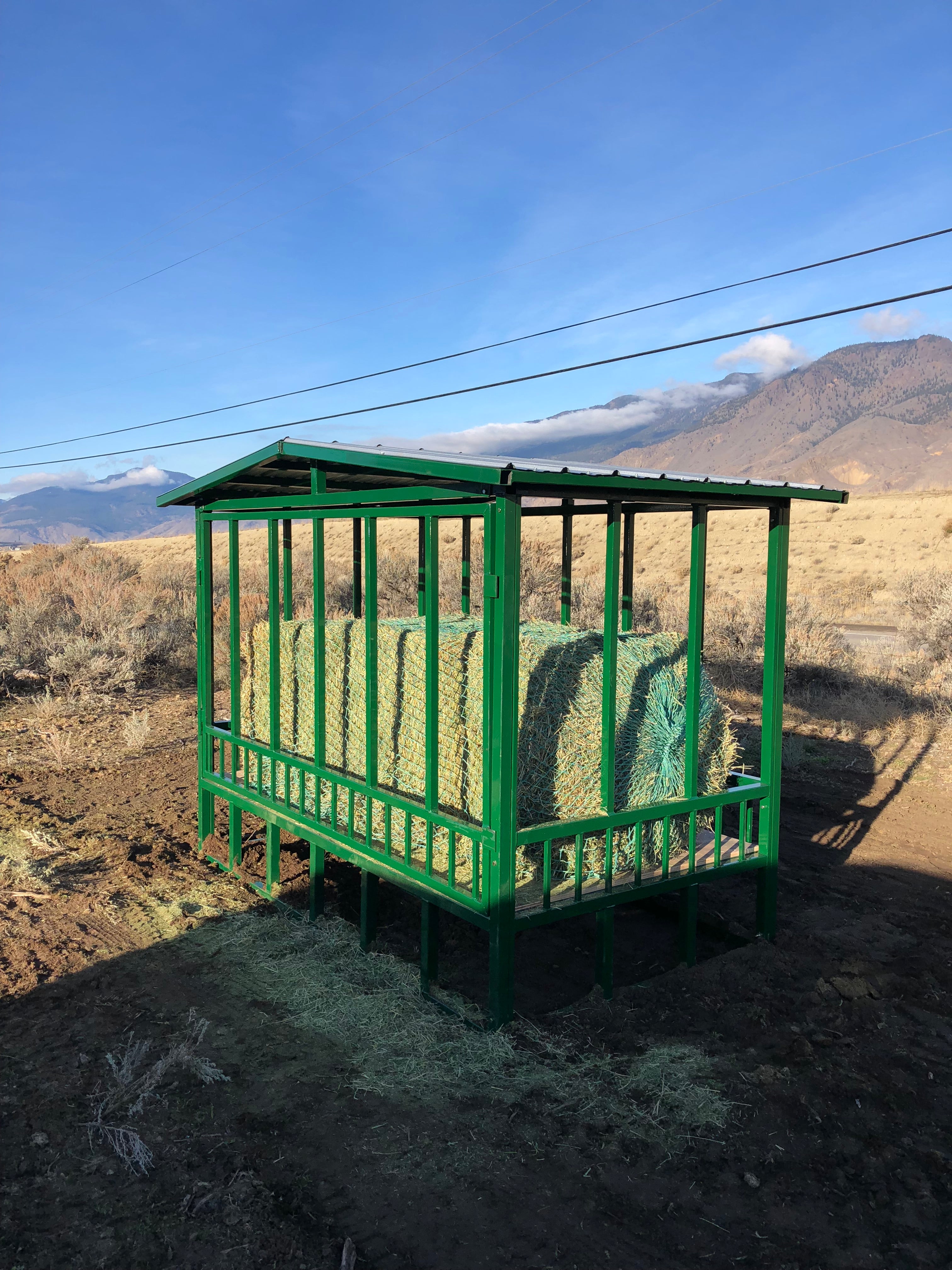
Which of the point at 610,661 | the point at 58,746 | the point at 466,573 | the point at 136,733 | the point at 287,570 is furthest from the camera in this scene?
the point at 136,733

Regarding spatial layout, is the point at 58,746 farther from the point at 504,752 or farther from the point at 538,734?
the point at 504,752

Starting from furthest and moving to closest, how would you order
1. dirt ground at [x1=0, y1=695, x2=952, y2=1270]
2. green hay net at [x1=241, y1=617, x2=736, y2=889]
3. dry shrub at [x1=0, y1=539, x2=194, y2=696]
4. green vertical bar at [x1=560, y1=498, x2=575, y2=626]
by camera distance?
dry shrub at [x1=0, y1=539, x2=194, y2=696] → green vertical bar at [x1=560, y1=498, x2=575, y2=626] → green hay net at [x1=241, y1=617, x2=736, y2=889] → dirt ground at [x1=0, y1=695, x2=952, y2=1270]

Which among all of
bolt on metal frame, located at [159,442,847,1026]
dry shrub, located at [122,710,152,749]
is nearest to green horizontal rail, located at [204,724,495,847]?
bolt on metal frame, located at [159,442,847,1026]

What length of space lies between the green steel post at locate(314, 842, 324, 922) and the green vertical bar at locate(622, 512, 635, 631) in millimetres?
2556

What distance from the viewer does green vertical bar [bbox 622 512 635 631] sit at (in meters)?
5.92

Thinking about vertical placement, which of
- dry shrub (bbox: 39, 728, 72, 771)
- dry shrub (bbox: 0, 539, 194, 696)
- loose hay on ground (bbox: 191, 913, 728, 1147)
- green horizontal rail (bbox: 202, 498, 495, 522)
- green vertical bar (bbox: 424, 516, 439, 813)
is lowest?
loose hay on ground (bbox: 191, 913, 728, 1147)

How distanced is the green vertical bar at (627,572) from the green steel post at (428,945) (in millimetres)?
2368

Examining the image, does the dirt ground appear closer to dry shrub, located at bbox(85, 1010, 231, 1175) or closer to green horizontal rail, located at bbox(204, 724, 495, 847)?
dry shrub, located at bbox(85, 1010, 231, 1175)

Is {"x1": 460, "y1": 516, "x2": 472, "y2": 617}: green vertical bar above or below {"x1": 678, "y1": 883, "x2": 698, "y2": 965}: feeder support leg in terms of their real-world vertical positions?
above

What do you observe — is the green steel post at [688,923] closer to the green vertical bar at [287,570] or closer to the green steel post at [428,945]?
the green steel post at [428,945]

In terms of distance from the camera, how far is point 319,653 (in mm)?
5594

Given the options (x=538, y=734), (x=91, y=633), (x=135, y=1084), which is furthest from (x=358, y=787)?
(x=91, y=633)

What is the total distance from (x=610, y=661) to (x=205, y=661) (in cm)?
357

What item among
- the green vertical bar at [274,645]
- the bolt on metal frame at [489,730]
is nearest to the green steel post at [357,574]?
the bolt on metal frame at [489,730]
